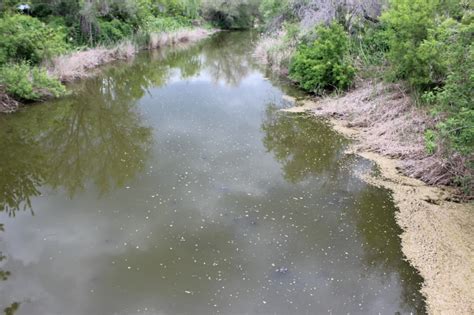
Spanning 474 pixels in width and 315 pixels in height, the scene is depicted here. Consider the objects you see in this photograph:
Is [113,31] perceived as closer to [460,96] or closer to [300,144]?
[300,144]

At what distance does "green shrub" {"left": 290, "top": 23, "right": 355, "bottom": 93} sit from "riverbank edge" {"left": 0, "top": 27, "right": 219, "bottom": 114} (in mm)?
9148

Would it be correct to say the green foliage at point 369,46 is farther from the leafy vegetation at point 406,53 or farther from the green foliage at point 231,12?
the green foliage at point 231,12

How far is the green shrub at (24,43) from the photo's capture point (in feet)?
40.4

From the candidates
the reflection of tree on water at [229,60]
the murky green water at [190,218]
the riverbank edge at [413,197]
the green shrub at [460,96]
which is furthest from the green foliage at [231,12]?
the green shrub at [460,96]

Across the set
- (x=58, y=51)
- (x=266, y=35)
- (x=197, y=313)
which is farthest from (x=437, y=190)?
(x=266, y=35)

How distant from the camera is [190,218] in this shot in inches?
268

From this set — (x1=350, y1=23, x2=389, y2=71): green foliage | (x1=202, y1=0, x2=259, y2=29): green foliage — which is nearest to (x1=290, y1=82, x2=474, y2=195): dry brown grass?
(x1=350, y1=23, x2=389, y2=71): green foliage

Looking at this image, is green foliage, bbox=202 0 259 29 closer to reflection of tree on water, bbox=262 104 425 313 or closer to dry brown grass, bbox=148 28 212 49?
dry brown grass, bbox=148 28 212 49

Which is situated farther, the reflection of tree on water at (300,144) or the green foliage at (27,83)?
the green foliage at (27,83)

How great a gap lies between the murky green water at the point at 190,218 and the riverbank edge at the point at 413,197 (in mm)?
275

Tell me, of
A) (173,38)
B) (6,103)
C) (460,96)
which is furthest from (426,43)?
(173,38)

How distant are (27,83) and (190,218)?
8129 millimetres

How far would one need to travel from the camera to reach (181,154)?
9.27 m

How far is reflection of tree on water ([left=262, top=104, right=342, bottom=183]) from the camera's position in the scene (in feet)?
29.2
